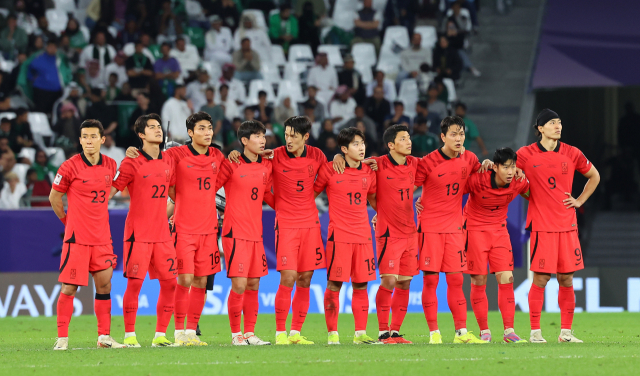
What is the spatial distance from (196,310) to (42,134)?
9.41 m

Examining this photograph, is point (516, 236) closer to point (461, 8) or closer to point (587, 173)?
point (587, 173)

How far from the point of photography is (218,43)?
65.7 ft

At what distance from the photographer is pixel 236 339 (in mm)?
9078

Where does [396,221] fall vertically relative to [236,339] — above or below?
above

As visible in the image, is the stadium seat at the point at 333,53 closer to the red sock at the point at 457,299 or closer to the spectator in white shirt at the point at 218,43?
the spectator in white shirt at the point at 218,43

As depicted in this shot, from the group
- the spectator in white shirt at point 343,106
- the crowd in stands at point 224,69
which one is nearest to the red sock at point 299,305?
the crowd in stands at point 224,69

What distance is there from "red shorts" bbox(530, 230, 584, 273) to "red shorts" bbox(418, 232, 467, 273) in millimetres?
768

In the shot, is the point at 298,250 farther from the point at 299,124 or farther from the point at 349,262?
the point at 299,124

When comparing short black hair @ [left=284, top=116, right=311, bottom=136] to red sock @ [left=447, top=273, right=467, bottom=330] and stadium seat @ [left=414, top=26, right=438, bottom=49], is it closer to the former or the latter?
red sock @ [left=447, top=273, right=467, bottom=330]

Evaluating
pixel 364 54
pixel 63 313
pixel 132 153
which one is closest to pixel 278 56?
pixel 364 54

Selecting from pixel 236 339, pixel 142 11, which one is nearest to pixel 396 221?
pixel 236 339

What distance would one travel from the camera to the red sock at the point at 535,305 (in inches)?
366

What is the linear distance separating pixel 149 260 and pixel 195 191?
83cm

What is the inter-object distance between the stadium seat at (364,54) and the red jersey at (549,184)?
34.3 ft
